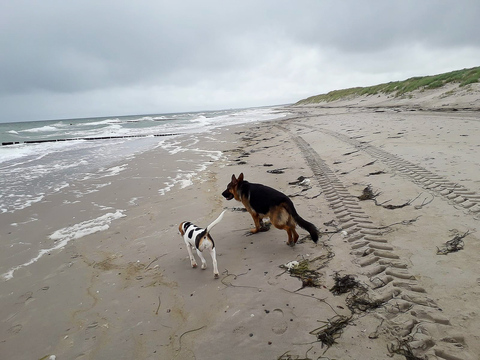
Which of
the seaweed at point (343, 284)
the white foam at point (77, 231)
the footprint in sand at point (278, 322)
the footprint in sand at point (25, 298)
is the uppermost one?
the seaweed at point (343, 284)

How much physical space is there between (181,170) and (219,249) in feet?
19.9

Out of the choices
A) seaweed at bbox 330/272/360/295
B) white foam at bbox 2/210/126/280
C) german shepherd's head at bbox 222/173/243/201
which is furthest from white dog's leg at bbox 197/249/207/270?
white foam at bbox 2/210/126/280

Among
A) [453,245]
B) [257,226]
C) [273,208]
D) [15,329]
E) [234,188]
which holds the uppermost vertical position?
[234,188]

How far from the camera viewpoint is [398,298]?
8.26 feet

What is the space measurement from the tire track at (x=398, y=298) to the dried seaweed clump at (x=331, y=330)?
0.96ft

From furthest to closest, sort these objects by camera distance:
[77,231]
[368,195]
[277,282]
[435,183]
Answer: [77,231], [368,195], [435,183], [277,282]

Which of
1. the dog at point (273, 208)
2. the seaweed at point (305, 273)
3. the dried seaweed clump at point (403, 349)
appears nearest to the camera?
the dried seaweed clump at point (403, 349)

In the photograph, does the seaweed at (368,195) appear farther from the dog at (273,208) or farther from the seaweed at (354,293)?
the seaweed at (354,293)

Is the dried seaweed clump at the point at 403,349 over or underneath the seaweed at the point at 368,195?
underneath

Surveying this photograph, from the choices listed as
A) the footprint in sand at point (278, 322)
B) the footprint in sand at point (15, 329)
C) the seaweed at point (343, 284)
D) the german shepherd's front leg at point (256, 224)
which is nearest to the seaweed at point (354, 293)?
the seaweed at point (343, 284)

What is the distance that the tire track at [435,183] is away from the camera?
13.1 feet

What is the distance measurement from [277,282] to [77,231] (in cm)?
431

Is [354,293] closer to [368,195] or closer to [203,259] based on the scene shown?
[203,259]

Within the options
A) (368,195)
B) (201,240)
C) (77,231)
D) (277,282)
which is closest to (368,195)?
(368,195)
